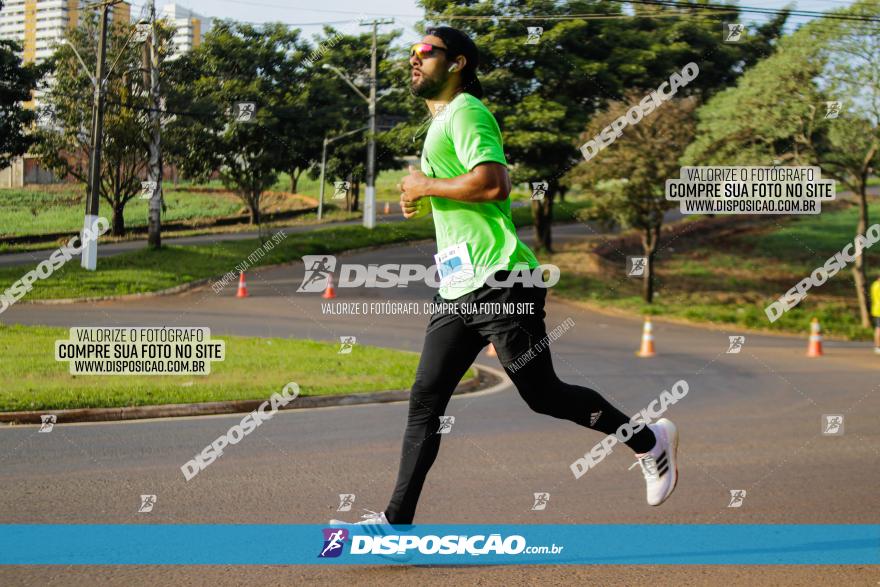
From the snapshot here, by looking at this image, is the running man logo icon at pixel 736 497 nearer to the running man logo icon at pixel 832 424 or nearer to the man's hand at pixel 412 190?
the man's hand at pixel 412 190

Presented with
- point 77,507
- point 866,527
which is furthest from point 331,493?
point 866,527

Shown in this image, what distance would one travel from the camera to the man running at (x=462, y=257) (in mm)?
3932

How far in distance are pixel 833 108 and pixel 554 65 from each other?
933cm

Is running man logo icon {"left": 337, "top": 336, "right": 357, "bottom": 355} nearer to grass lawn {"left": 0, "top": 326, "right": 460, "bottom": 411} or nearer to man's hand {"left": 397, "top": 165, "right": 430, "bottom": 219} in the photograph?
grass lawn {"left": 0, "top": 326, "right": 460, "bottom": 411}

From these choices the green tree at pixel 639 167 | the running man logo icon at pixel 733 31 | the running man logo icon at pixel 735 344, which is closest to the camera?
the running man logo icon at pixel 735 344

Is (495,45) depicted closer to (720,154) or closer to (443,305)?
(720,154)

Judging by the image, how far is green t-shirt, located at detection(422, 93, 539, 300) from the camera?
156 inches

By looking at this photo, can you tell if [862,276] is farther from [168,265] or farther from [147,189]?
[147,189]

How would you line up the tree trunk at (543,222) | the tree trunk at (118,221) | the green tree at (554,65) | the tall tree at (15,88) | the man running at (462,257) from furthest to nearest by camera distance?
1. the tree trunk at (543,222)
2. the tall tree at (15,88)
3. the green tree at (554,65)
4. the tree trunk at (118,221)
5. the man running at (462,257)

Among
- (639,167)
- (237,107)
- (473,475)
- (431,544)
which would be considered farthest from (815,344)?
(237,107)

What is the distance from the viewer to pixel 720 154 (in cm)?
2553

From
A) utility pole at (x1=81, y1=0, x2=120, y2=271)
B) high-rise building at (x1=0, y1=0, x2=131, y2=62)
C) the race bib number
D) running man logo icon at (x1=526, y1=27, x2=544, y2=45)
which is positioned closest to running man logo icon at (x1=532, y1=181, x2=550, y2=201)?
running man logo icon at (x1=526, y1=27, x2=544, y2=45)

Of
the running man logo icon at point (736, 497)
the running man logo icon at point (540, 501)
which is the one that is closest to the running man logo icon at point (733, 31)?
the running man logo icon at point (736, 497)

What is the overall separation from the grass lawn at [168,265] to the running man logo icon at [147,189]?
1.57 meters
